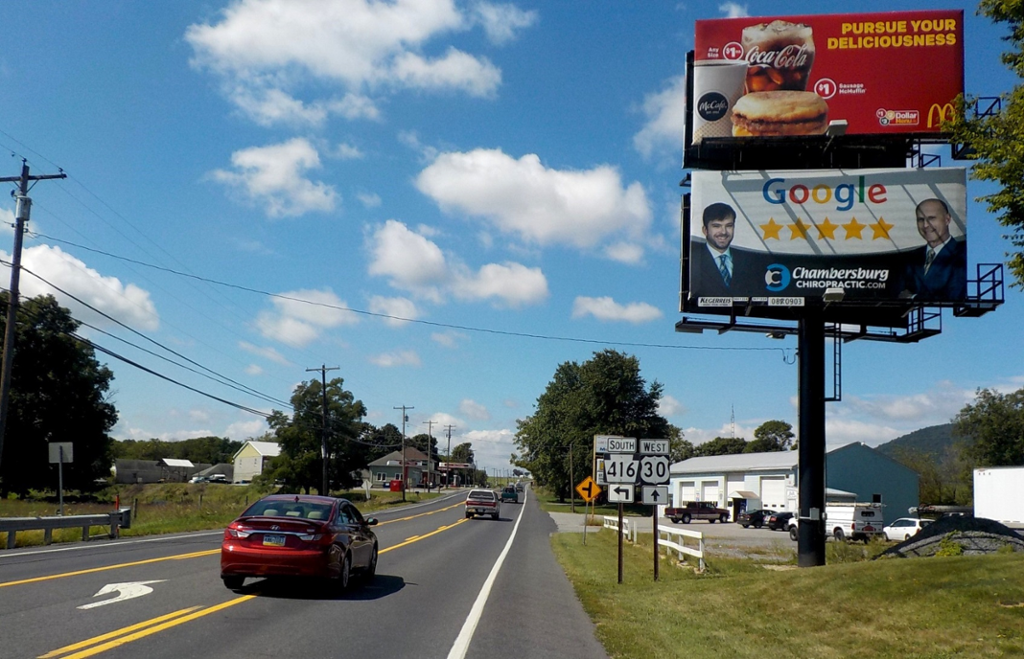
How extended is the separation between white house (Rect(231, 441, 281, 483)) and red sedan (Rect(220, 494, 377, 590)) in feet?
388

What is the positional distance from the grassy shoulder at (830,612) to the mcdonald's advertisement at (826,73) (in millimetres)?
12785

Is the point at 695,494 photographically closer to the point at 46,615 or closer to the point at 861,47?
the point at 861,47

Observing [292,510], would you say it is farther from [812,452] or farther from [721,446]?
[721,446]

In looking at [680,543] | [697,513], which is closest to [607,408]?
[697,513]

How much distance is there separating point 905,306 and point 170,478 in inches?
5322

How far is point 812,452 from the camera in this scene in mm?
22156

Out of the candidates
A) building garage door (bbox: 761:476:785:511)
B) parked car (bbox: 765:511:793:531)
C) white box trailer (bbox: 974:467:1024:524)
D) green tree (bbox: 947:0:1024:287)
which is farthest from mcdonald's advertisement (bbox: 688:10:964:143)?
building garage door (bbox: 761:476:785:511)

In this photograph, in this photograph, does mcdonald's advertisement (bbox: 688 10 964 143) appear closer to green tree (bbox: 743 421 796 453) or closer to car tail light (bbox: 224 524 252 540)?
car tail light (bbox: 224 524 252 540)

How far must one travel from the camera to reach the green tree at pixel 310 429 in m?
69.9

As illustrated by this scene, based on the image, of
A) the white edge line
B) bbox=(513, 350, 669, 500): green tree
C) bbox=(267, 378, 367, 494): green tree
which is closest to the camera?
the white edge line

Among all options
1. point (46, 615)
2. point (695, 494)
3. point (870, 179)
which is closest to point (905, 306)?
point (870, 179)

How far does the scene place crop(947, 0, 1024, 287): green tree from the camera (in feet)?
39.0

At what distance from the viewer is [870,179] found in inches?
885

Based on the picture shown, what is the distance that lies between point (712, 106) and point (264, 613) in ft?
61.4
